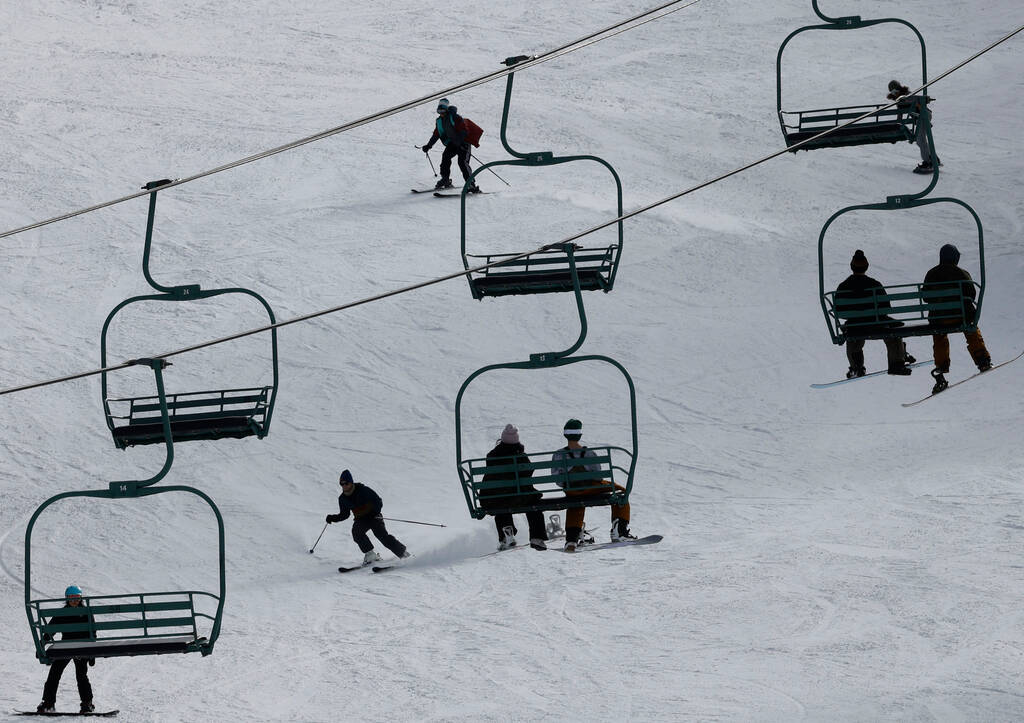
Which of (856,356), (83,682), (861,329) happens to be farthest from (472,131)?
(861,329)

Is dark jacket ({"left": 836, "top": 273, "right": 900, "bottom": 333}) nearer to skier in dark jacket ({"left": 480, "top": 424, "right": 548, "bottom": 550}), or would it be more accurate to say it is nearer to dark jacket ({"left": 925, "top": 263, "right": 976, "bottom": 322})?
dark jacket ({"left": 925, "top": 263, "right": 976, "bottom": 322})

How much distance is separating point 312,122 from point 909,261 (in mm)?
10643

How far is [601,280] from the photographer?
11492 mm

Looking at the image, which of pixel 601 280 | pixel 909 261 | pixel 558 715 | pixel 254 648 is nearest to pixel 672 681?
pixel 558 715

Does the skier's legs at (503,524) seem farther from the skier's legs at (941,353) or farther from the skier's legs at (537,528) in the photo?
the skier's legs at (941,353)

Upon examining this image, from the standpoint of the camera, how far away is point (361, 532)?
1839 cm

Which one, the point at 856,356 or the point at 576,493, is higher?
the point at 856,356

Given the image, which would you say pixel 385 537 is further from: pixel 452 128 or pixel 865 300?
pixel 865 300

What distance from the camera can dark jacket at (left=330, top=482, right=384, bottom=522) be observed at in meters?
18.2

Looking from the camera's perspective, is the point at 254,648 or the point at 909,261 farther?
the point at 909,261

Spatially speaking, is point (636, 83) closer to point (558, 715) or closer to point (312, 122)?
point (312, 122)

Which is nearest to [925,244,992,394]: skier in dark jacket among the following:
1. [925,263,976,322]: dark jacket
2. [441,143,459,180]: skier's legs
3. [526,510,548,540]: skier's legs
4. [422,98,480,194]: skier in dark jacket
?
[925,263,976,322]: dark jacket

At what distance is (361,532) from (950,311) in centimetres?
815

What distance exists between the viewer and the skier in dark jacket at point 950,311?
11.8 m
